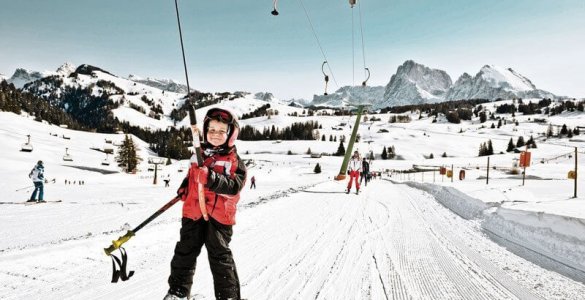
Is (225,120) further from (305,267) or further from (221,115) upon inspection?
(305,267)

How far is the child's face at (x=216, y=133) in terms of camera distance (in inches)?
137

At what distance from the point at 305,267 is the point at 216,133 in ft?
8.83

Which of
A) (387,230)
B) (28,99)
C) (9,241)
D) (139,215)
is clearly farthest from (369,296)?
(28,99)

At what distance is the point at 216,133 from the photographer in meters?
3.49

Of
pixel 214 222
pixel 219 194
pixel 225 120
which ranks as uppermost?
pixel 225 120

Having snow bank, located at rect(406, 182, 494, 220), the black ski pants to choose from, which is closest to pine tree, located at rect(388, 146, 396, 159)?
snow bank, located at rect(406, 182, 494, 220)

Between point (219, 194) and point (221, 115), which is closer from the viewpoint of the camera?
point (219, 194)

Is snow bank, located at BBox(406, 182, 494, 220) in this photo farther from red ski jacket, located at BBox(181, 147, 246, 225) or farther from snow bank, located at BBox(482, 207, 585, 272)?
red ski jacket, located at BBox(181, 147, 246, 225)

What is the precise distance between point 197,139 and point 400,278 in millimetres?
3474

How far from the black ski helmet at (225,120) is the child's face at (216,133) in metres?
0.04

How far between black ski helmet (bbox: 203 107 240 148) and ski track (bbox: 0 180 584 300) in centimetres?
186

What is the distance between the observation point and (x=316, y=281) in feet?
14.9

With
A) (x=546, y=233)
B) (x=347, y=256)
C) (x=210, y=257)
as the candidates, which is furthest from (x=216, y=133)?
(x=546, y=233)

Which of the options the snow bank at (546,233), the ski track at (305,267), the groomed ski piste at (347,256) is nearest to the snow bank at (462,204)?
the groomed ski piste at (347,256)
